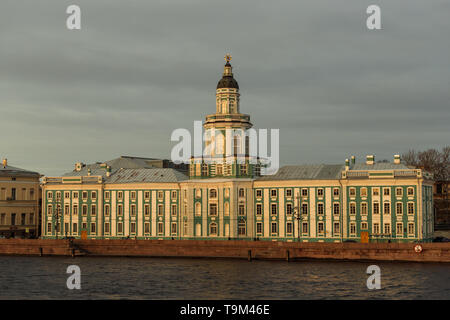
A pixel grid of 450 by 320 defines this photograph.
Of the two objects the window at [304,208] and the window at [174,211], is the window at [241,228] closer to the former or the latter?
the window at [304,208]

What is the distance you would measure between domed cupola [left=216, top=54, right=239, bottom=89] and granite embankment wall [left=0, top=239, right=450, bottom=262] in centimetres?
2287

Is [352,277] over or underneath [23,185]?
underneath

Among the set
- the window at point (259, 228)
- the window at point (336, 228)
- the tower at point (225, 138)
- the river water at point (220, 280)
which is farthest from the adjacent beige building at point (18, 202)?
the window at point (336, 228)

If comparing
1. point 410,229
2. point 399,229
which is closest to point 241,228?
point 399,229

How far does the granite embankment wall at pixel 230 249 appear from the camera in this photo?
8456 cm

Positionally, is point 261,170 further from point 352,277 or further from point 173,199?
point 352,277

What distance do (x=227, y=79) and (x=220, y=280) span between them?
139 feet

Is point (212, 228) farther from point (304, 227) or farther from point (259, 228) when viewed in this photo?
point (304, 227)

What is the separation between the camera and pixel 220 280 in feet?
228

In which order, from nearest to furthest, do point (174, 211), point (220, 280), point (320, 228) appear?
point (220, 280), point (320, 228), point (174, 211)
